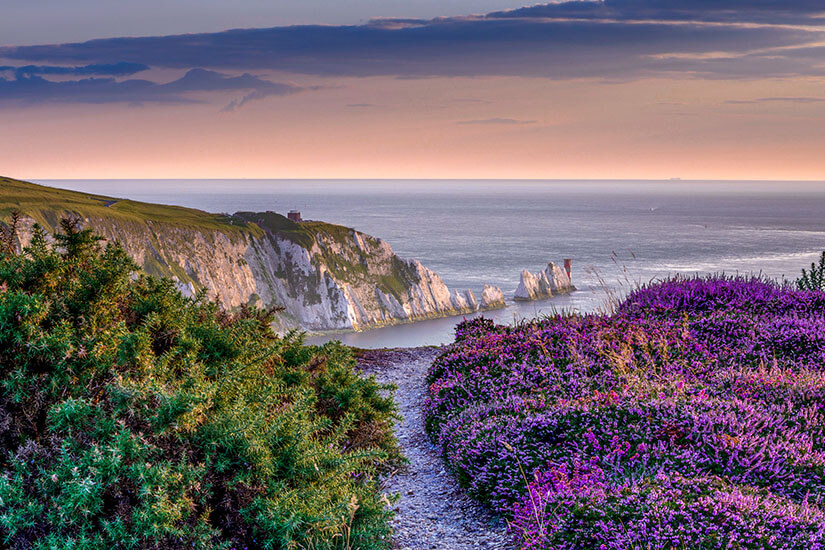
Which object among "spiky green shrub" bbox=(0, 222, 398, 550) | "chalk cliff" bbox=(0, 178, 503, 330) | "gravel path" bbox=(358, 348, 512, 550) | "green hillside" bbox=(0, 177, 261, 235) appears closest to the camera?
"spiky green shrub" bbox=(0, 222, 398, 550)

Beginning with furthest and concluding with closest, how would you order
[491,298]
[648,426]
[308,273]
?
[491,298] → [308,273] → [648,426]

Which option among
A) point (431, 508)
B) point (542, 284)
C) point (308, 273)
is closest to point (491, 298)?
point (542, 284)

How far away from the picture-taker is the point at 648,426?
6.80 metres

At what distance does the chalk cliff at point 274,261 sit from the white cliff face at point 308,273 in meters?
0.18

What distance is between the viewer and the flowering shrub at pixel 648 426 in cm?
501

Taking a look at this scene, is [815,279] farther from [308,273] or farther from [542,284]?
[542,284]

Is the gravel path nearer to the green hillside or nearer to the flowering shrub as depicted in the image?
the flowering shrub

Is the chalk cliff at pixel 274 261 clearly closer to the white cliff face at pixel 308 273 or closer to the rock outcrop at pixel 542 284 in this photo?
the white cliff face at pixel 308 273

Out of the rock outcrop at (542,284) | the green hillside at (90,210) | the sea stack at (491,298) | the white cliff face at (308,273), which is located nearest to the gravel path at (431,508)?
the green hillside at (90,210)

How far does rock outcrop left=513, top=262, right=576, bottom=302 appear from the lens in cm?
12422

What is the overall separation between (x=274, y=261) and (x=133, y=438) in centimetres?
11610

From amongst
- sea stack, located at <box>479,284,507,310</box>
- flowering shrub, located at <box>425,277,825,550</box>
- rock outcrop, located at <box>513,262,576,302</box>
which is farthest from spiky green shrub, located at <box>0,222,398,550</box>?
rock outcrop, located at <box>513,262,576,302</box>

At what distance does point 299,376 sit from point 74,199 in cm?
10910

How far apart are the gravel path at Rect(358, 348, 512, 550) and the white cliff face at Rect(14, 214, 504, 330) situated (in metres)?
90.7
